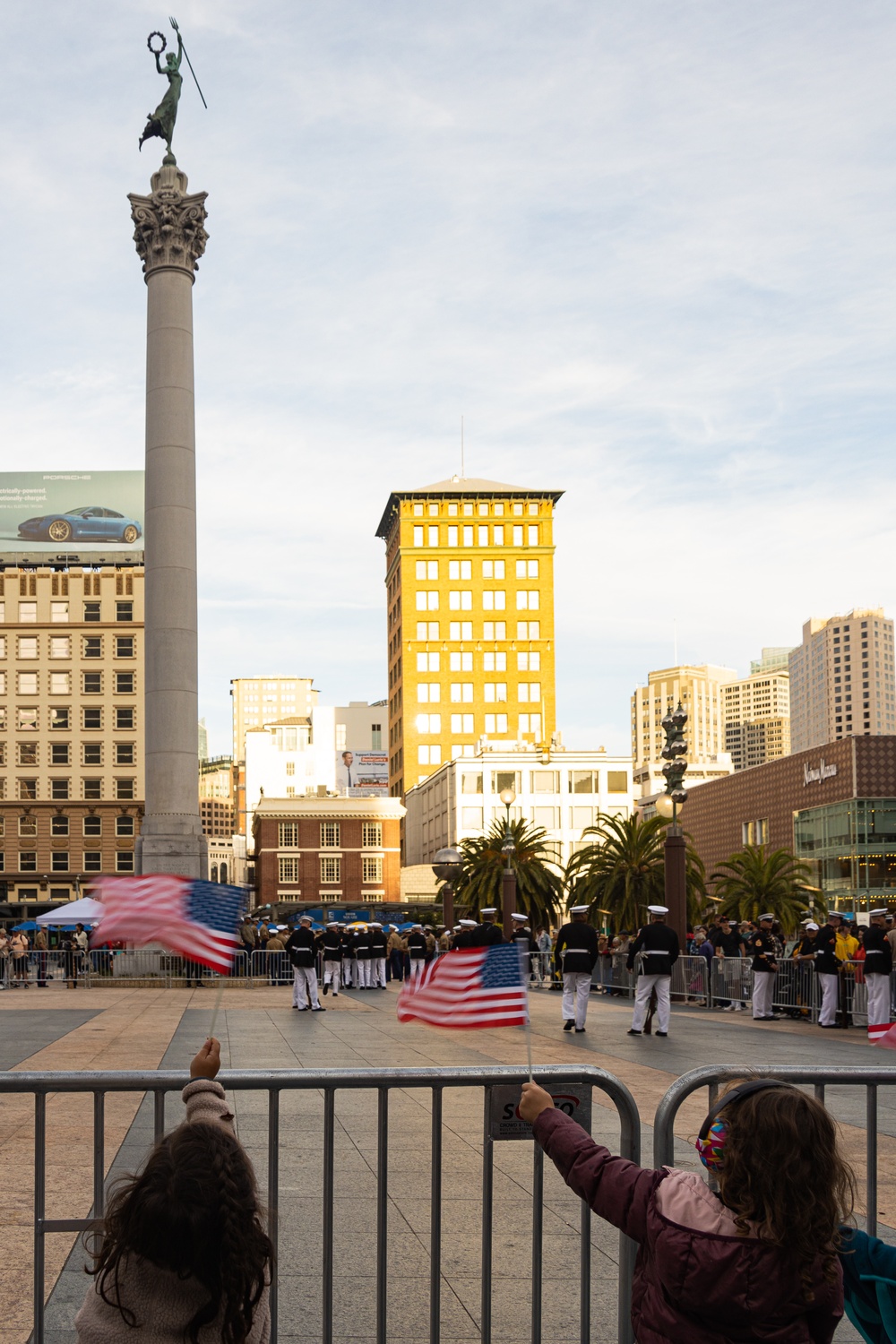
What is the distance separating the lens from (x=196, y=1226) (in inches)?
126

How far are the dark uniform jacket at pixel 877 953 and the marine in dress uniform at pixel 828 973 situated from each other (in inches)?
62.7

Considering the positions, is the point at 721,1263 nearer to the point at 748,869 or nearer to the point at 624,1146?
the point at 624,1146

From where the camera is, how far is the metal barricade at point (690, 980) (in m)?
30.7

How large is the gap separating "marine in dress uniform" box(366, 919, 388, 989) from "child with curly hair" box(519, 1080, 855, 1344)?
3383 centimetres

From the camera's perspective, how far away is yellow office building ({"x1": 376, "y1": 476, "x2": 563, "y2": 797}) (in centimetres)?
12812

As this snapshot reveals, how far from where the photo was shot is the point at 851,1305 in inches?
148

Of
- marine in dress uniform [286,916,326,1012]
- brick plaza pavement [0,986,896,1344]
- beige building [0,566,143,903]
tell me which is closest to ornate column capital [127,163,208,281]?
marine in dress uniform [286,916,326,1012]

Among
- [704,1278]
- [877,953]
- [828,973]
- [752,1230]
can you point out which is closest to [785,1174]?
[752,1230]

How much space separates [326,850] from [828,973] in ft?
263

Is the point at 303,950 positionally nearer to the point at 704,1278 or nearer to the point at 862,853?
the point at 704,1278

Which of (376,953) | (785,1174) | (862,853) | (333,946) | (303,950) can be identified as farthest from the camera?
(862,853)

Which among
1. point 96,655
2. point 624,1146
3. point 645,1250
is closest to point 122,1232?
point 645,1250

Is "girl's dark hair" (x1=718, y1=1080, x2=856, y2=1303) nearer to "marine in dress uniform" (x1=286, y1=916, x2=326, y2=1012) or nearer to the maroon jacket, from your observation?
the maroon jacket

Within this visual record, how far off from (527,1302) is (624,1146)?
2.14 metres
